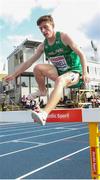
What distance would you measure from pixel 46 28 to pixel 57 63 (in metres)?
0.35

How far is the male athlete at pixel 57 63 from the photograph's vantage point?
360 cm

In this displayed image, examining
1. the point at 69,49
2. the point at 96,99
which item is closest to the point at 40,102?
the point at 69,49

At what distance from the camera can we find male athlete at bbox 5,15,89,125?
11.8 feet

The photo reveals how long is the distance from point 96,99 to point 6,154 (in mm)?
6815

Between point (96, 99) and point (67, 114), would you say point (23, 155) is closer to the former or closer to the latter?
point (96, 99)

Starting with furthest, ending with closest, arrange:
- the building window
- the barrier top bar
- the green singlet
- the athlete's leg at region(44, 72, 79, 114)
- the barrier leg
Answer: the building window
the barrier leg
the green singlet
the barrier top bar
the athlete's leg at region(44, 72, 79, 114)

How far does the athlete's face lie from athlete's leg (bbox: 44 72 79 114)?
379mm

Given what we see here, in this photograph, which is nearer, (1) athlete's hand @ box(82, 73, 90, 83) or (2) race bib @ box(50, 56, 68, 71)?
(1) athlete's hand @ box(82, 73, 90, 83)

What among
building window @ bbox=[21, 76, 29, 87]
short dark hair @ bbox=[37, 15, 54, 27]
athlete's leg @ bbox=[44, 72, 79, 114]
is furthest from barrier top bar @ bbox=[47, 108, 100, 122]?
building window @ bbox=[21, 76, 29, 87]

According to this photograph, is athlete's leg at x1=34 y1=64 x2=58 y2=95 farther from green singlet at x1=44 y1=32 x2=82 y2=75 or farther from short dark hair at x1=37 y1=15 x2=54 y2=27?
short dark hair at x1=37 y1=15 x2=54 y2=27

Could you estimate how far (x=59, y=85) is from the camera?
362 cm

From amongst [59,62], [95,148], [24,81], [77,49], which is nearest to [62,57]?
[59,62]

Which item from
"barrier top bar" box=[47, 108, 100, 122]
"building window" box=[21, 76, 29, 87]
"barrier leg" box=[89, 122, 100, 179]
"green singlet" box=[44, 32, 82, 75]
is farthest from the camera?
"building window" box=[21, 76, 29, 87]

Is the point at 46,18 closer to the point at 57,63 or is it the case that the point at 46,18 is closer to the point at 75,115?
the point at 57,63
